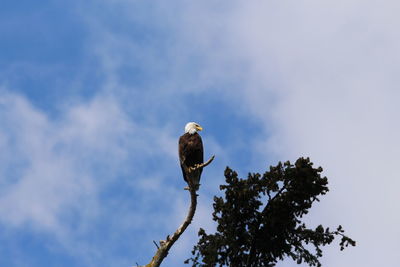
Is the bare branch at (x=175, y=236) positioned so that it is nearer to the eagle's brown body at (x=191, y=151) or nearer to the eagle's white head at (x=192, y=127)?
the eagle's brown body at (x=191, y=151)

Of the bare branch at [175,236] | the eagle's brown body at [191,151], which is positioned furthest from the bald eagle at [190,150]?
the bare branch at [175,236]

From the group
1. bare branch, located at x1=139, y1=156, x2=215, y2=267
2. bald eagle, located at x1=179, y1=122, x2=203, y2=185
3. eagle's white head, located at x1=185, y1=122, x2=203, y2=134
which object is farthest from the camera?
eagle's white head, located at x1=185, y1=122, x2=203, y2=134

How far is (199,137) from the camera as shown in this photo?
21844 millimetres

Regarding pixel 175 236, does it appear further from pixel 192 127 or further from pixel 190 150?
pixel 192 127

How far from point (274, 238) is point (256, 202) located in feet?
3.99

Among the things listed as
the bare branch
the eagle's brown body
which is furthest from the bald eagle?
the bare branch

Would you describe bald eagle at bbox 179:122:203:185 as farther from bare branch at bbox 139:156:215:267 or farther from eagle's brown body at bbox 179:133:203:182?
bare branch at bbox 139:156:215:267

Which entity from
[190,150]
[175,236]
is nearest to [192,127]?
[190,150]

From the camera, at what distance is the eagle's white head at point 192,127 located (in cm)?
2214

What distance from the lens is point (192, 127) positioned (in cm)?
2223

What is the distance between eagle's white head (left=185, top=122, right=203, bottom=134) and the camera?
872 inches

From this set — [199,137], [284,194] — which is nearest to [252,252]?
[284,194]

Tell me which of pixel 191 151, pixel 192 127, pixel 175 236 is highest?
pixel 192 127

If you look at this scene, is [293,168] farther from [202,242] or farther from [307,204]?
[202,242]
